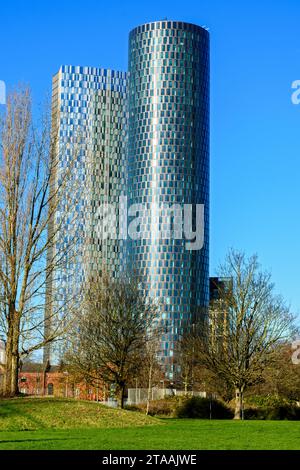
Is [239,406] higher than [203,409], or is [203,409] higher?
[239,406]

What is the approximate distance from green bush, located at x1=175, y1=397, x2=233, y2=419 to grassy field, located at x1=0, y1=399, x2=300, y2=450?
19.6 meters

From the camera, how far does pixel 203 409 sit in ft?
160

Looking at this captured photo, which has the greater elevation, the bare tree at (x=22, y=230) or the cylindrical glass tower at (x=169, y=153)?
the cylindrical glass tower at (x=169, y=153)

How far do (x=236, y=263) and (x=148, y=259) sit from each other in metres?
106

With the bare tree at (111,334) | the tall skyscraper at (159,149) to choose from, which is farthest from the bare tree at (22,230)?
the tall skyscraper at (159,149)

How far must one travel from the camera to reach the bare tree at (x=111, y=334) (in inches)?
1877

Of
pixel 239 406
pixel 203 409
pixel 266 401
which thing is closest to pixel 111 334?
pixel 203 409

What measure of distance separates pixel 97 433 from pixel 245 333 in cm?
2673

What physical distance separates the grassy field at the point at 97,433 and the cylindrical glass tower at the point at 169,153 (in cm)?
12604

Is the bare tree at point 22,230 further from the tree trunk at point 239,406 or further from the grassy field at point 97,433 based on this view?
the tree trunk at point 239,406

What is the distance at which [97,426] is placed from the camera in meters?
26.3

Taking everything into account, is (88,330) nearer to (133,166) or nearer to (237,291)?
(237,291)

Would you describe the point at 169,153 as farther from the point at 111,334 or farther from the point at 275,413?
the point at 111,334
